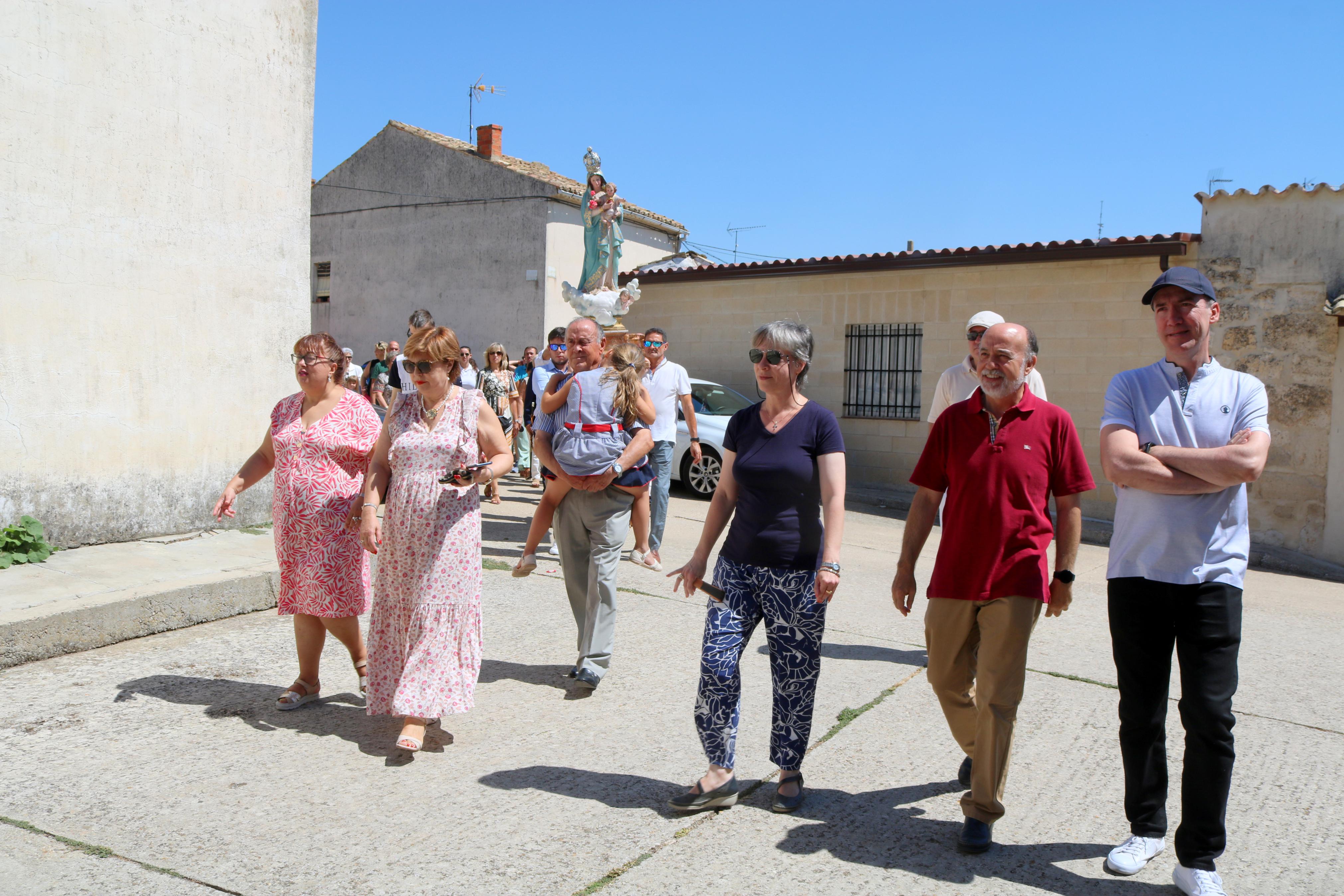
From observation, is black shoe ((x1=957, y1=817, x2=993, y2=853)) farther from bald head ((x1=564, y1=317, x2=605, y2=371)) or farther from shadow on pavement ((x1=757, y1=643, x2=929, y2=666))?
bald head ((x1=564, y1=317, x2=605, y2=371))

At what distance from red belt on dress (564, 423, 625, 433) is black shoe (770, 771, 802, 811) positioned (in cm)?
219

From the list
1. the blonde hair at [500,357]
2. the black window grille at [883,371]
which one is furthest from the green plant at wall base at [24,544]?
the black window grille at [883,371]

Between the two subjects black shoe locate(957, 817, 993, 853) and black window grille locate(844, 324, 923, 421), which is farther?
black window grille locate(844, 324, 923, 421)

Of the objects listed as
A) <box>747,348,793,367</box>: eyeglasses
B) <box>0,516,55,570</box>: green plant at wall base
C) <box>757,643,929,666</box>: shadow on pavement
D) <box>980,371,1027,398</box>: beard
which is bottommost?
<box>757,643,929,666</box>: shadow on pavement

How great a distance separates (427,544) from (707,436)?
9.02 meters

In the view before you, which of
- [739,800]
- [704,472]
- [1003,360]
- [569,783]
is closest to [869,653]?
[739,800]

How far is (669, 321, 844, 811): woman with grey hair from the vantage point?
3.54 m

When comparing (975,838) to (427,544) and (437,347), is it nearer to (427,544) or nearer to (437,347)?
(427,544)

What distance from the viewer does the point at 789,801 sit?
3607 millimetres

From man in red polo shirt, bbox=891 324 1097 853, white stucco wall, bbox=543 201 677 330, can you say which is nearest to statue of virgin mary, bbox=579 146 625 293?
man in red polo shirt, bbox=891 324 1097 853

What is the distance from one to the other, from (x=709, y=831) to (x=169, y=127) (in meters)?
6.42

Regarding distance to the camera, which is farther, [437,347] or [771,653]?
[437,347]

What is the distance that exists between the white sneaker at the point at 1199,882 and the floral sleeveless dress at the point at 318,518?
3.38m

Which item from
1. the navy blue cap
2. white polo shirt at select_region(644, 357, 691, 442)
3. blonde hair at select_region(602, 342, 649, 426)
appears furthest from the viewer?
white polo shirt at select_region(644, 357, 691, 442)
